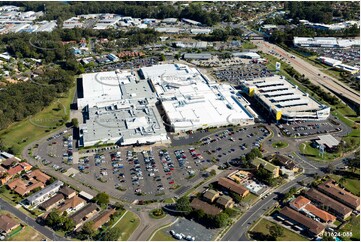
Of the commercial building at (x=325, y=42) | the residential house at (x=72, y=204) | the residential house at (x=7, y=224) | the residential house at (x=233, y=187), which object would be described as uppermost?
the commercial building at (x=325, y=42)

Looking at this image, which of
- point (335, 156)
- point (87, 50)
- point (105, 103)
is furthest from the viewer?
point (87, 50)

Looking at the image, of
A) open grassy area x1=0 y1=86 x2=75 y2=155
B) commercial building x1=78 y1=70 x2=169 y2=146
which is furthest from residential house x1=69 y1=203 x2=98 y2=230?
open grassy area x1=0 y1=86 x2=75 y2=155

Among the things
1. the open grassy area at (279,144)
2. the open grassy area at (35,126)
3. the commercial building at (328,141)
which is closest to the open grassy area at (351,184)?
the commercial building at (328,141)

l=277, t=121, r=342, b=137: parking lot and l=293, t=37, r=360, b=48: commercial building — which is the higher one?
l=293, t=37, r=360, b=48: commercial building

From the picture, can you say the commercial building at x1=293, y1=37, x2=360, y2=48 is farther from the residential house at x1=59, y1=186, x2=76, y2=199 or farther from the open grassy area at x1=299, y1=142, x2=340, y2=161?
the residential house at x1=59, y1=186, x2=76, y2=199

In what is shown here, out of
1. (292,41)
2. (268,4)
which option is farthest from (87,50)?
(268,4)

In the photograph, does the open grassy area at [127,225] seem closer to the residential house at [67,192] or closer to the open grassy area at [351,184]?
the residential house at [67,192]

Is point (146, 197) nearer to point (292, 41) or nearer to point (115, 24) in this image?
point (292, 41)
